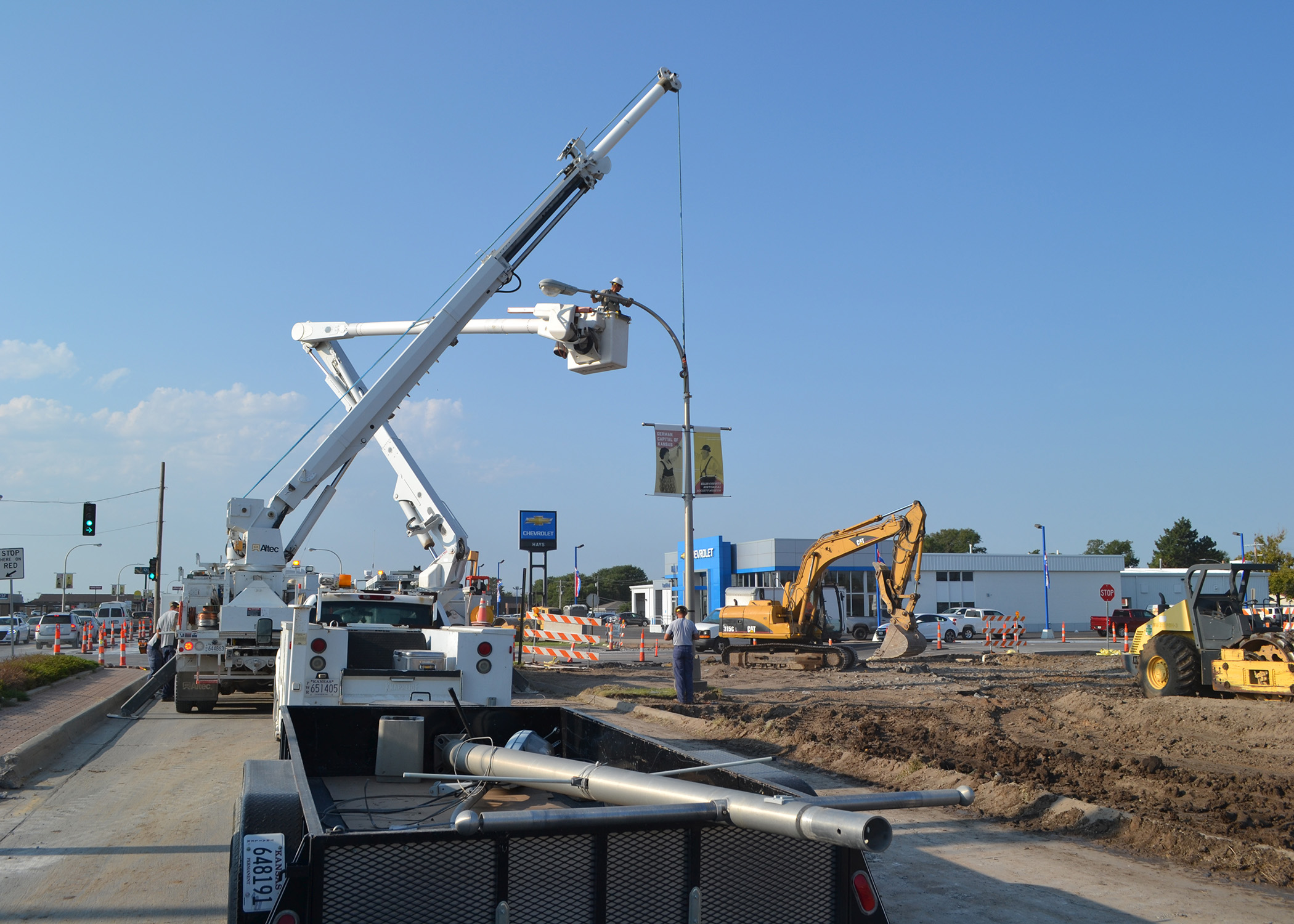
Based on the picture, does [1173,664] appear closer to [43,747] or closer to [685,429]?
[685,429]

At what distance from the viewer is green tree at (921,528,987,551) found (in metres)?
137

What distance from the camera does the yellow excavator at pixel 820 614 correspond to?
26250mm

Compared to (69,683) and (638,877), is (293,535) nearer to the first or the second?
(69,683)

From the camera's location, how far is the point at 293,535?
1930 cm

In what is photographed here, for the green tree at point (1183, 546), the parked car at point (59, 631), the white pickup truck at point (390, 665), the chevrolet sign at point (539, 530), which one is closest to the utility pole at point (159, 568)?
the parked car at point (59, 631)

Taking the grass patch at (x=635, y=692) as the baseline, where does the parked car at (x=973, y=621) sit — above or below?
above

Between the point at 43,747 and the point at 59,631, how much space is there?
38.1 metres

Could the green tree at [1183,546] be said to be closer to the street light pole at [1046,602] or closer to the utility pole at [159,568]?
the street light pole at [1046,602]

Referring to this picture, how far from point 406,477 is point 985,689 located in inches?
520

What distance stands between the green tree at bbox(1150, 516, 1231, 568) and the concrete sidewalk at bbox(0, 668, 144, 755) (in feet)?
362

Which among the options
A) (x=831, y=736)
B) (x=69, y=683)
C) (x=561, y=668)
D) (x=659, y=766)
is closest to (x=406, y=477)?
(x=69, y=683)

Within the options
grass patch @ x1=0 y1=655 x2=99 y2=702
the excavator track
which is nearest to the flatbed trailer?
grass patch @ x1=0 y1=655 x2=99 y2=702

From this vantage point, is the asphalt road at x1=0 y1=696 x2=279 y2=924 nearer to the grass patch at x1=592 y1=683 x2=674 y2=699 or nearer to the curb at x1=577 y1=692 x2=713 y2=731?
the curb at x1=577 y1=692 x2=713 y2=731

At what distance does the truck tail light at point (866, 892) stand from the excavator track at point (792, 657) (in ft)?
82.2
